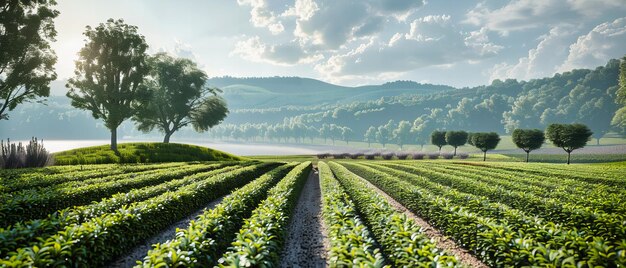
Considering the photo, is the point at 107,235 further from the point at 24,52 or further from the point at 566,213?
the point at 24,52

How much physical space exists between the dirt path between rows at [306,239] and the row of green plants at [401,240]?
1.99 meters

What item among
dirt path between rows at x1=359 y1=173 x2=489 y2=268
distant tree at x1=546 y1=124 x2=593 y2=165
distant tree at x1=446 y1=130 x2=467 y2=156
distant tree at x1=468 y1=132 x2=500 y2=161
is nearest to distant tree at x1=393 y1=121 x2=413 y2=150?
distant tree at x1=446 y1=130 x2=467 y2=156

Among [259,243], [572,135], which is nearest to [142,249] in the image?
[259,243]

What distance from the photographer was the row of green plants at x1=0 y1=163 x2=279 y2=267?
231 inches

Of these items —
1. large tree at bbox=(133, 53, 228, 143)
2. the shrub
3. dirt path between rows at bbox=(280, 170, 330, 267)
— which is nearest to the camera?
dirt path between rows at bbox=(280, 170, 330, 267)

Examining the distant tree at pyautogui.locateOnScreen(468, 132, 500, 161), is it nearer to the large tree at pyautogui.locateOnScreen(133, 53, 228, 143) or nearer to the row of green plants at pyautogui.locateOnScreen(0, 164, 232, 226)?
the large tree at pyautogui.locateOnScreen(133, 53, 228, 143)

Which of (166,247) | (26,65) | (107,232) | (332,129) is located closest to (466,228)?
(166,247)

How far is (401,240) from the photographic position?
719 cm

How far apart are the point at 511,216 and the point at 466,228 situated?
65.1 inches

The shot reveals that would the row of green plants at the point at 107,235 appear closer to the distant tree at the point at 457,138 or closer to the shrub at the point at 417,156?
the shrub at the point at 417,156

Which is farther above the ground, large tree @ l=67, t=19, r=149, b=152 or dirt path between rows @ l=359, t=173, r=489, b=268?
large tree @ l=67, t=19, r=149, b=152

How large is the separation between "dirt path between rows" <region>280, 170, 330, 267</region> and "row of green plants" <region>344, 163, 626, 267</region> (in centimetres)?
459

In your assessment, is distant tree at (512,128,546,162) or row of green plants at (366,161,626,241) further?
distant tree at (512,128,546,162)

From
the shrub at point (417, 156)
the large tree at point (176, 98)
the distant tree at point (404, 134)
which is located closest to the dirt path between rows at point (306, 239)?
the large tree at point (176, 98)
